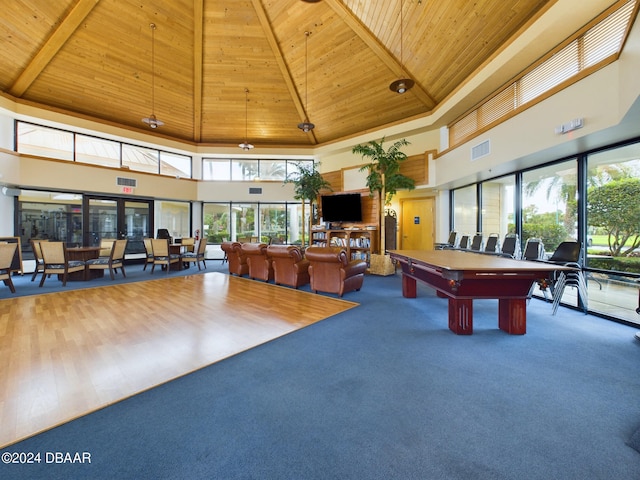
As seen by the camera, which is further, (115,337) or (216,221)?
(216,221)

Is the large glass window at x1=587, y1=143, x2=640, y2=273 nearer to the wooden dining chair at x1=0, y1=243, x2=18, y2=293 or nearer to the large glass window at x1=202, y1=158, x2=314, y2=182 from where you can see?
the large glass window at x1=202, y1=158, x2=314, y2=182

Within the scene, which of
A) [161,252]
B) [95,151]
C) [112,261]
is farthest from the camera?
[95,151]

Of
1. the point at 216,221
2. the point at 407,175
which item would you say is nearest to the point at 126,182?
the point at 216,221

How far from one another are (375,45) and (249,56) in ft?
11.5

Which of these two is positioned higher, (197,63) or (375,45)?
(197,63)

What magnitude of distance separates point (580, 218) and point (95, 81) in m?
11.2

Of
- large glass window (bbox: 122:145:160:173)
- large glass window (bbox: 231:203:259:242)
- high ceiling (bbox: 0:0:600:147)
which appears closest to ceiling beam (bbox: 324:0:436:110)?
high ceiling (bbox: 0:0:600:147)

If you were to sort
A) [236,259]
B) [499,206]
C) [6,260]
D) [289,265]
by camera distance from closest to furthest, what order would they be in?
[6,260] < [289,265] < [499,206] < [236,259]

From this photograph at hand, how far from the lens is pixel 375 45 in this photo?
20.8ft

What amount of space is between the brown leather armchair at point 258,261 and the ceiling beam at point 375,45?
525 centimetres

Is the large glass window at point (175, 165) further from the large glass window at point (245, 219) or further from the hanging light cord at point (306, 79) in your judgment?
the hanging light cord at point (306, 79)

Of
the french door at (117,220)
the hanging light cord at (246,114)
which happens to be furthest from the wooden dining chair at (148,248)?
the hanging light cord at (246,114)

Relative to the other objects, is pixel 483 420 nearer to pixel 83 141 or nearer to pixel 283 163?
pixel 283 163

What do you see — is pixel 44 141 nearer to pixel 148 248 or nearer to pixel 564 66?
pixel 148 248
